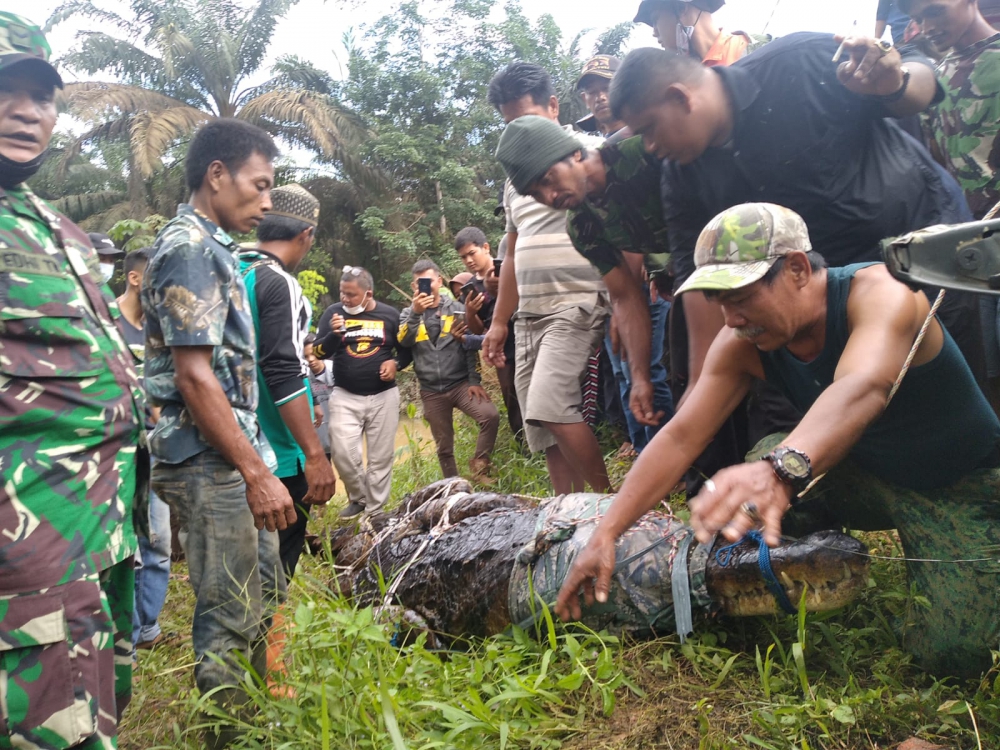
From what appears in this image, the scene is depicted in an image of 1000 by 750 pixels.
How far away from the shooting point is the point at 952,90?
2.75 metres

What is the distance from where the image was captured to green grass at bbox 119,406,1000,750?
2100mm

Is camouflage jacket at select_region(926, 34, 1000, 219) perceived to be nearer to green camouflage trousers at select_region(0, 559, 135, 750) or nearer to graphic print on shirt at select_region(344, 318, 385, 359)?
green camouflage trousers at select_region(0, 559, 135, 750)

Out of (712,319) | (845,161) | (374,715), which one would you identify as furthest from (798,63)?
(374,715)

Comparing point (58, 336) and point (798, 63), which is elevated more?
point (798, 63)

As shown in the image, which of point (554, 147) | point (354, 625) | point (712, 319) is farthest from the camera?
point (554, 147)

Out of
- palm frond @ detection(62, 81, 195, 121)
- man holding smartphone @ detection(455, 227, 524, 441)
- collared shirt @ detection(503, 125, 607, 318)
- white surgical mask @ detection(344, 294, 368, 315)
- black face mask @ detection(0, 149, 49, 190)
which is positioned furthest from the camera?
palm frond @ detection(62, 81, 195, 121)

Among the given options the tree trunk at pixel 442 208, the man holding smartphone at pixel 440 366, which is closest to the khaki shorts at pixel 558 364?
the man holding smartphone at pixel 440 366

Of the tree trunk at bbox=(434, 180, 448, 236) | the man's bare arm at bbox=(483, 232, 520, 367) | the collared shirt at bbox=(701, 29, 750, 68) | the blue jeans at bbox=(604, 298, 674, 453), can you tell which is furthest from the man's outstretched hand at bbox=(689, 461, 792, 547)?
the tree trunk at bbox=(434, 180, 448, 236)

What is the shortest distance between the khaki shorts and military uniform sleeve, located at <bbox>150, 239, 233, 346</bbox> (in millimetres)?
1885

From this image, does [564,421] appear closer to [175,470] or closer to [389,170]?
[175,470]

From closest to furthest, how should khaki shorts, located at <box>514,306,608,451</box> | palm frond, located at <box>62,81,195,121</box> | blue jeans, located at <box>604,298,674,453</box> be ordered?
khaki shorts, located at <box>514,306,608,451</box> < blue jeans, located at <box>604,298,674,453</box> < palm frond, located at <box>62,81,195,121</box>

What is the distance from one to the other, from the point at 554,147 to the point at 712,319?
3.18 ft

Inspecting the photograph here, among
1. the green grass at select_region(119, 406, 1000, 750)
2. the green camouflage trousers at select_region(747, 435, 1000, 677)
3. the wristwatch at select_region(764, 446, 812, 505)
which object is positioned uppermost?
the wristwatch at select_region(764, 446, 812, 505)

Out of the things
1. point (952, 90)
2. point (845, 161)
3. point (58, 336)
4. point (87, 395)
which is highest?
point (952, 90)
